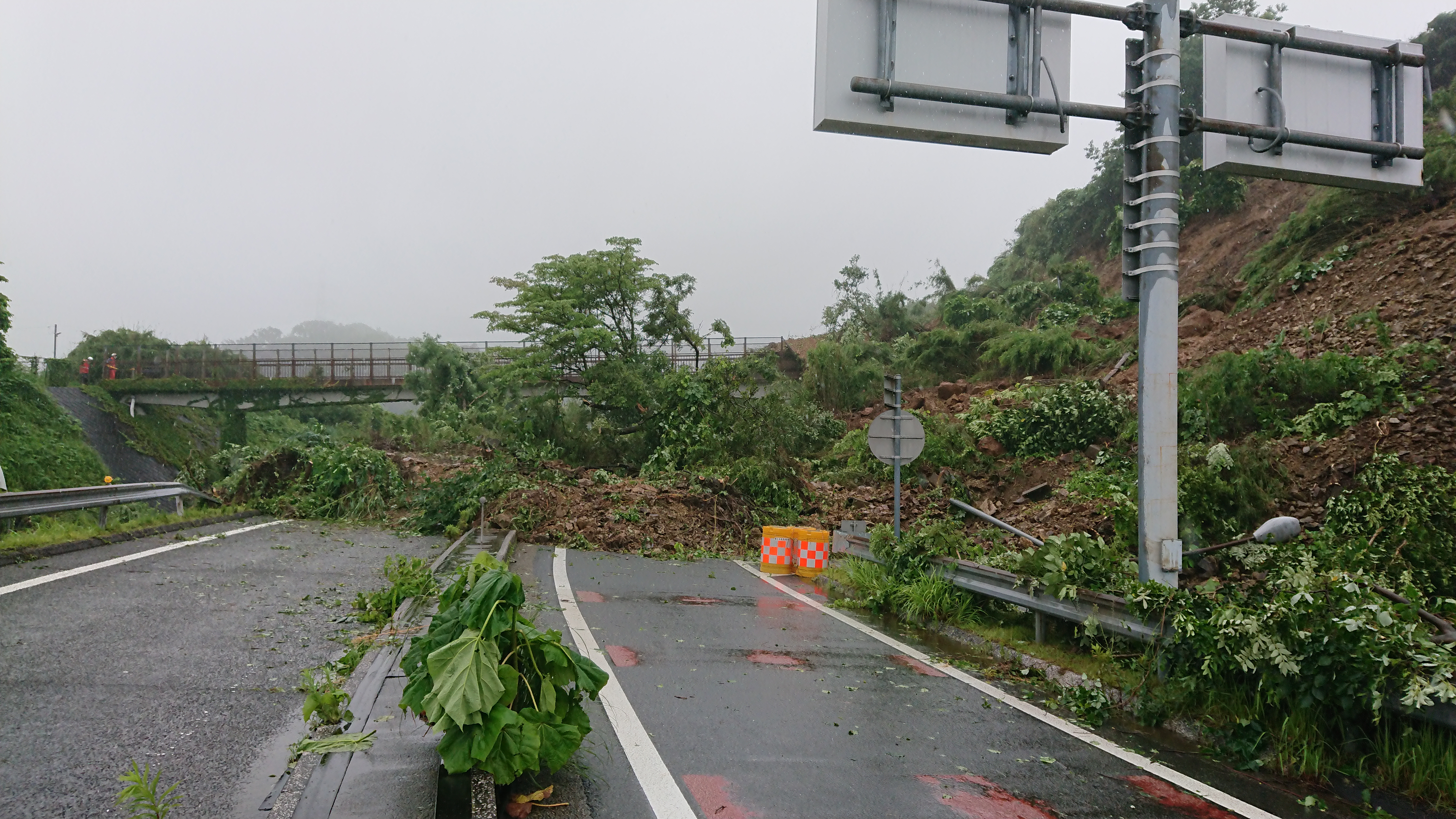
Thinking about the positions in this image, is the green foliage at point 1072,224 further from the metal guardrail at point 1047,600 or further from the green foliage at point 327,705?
the green foliage at point 327,705

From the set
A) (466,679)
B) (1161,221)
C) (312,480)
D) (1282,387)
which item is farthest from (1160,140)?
(312,480)

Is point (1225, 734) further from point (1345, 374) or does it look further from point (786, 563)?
point (1345, 374)

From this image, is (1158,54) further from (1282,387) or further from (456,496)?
(456,496)

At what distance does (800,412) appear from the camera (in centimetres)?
2362

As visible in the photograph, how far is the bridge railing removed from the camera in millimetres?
42969

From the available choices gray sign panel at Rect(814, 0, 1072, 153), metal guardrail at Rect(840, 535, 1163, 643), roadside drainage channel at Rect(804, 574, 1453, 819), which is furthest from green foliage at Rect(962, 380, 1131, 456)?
gray sign panel at Rect(814, 0, 1072, 153)

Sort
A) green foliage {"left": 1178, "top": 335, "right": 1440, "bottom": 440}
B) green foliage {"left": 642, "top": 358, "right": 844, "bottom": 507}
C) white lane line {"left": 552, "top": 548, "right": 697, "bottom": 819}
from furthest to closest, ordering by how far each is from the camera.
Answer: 1. green foliage {"left": 642, "top": 358, "right": 844, "bottom": 507}
2. green foliage {"left": 1178, "top": 335, "right": 1440, "bottom": 440}
3. white lane line {"left": 552, "top": 548, "right": 697, "bottom": 819}

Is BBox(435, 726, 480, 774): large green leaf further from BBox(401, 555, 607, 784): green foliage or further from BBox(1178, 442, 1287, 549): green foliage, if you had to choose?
BBox(1178, 442, 1287, 549): green foliage

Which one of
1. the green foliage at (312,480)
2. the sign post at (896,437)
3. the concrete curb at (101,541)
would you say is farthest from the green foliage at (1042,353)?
the concrete curb at (101,541)

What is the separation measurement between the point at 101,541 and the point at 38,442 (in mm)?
23553

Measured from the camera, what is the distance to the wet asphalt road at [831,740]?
4.25 meters

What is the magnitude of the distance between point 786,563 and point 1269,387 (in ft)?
26.8

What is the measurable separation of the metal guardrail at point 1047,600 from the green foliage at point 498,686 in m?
4.13

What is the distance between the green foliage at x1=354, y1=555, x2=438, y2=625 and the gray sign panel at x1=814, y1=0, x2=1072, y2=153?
5.48 metres
